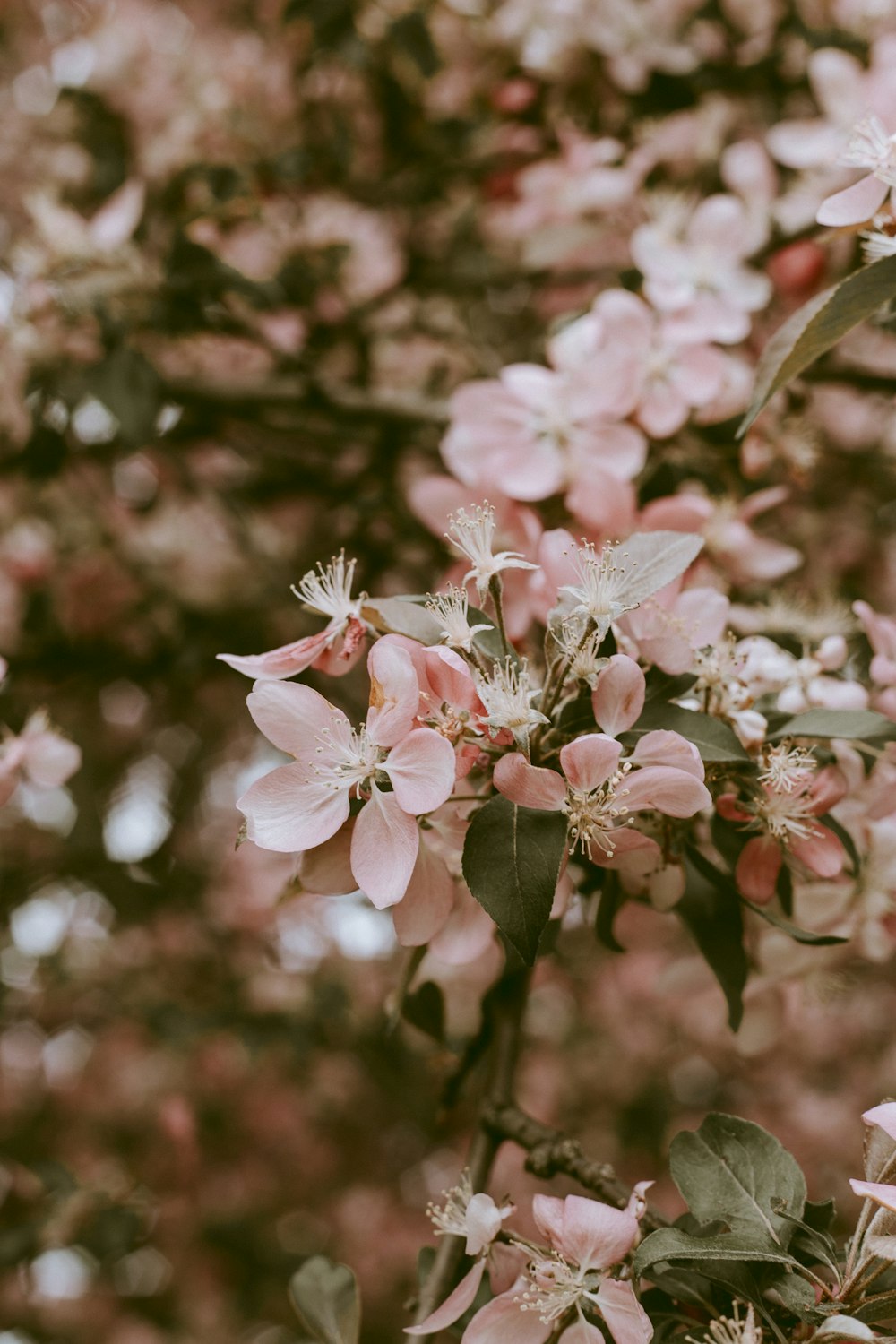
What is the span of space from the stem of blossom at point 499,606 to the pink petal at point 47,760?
1.38 feet

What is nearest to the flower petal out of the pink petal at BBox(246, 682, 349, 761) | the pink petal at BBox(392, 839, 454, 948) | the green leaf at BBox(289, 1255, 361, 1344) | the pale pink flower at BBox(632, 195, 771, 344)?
the pink petal at BBox(246, 682, 349, 761)

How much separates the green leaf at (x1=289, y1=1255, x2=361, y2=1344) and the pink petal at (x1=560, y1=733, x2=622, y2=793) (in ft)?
1.36

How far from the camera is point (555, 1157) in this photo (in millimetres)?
781

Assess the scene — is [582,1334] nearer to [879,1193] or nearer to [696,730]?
[879,1193]

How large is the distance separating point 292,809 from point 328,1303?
1.26 ft

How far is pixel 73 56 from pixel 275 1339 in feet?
8.84

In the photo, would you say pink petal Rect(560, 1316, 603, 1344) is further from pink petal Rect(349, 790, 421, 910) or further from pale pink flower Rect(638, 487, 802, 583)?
pale pink flower Rect(638, 487, 802, 583)

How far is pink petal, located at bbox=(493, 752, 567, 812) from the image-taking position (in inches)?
24.9

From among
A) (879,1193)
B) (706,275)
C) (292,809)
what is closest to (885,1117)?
(879,1193)

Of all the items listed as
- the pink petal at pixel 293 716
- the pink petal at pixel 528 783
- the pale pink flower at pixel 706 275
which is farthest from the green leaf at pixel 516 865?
the pale pink flower at pixel 706 275

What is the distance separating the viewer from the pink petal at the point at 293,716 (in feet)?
2.23

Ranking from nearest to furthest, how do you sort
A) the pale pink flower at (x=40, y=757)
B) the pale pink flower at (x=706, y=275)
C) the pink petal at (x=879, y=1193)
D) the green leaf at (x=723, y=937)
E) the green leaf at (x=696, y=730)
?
the pink petal at (x=879, y=1193), the green leaf at (x=696, y=730), the green leaf at (x=723, y=937), the pale pink flower at (x=40, y=757), the pale pink flower at (x=706, y=275)

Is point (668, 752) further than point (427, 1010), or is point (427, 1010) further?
point (427, 1010)

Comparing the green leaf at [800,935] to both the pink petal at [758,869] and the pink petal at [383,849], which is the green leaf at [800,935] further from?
the pink petal at [383,849]
